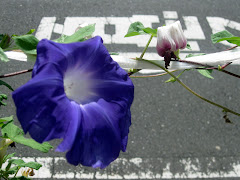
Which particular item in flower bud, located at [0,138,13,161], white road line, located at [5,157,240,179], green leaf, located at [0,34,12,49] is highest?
green leaf, located at [0,34,12,49]

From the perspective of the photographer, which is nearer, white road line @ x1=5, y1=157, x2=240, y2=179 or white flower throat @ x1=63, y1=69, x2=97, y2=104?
white flower throat @ x1=63, y1=69, x2=97, y2=104

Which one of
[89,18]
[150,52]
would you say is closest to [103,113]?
[150,52]

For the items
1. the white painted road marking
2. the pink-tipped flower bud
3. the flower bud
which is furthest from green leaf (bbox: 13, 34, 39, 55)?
the white painted road marking

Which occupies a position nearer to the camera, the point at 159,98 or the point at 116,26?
the point at 159,98

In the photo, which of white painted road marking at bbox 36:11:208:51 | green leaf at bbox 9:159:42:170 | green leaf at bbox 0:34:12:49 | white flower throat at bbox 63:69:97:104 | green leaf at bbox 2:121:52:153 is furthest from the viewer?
white painted road marking at bbox 36:11:208:51

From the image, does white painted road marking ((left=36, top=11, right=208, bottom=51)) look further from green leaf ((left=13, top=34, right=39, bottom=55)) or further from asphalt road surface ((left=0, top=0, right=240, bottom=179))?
green leaf ((left=13, top=34, right=39, bottom=55))

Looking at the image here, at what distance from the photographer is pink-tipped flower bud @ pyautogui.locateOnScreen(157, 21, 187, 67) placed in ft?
1.85

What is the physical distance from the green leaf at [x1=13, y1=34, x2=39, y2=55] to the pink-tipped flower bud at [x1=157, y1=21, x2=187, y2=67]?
0.73 feet

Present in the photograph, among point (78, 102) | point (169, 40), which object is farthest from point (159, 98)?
point (78, 102)

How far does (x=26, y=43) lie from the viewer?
0.51 metres

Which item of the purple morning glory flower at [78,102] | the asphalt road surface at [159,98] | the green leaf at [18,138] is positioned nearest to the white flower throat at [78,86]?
the purple morning glory flower at [78,102]

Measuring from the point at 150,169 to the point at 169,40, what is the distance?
196 centimetres

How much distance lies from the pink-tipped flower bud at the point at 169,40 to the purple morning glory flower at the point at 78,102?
0.13 m

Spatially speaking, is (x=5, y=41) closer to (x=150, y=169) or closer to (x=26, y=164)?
(x=26, y=164)
